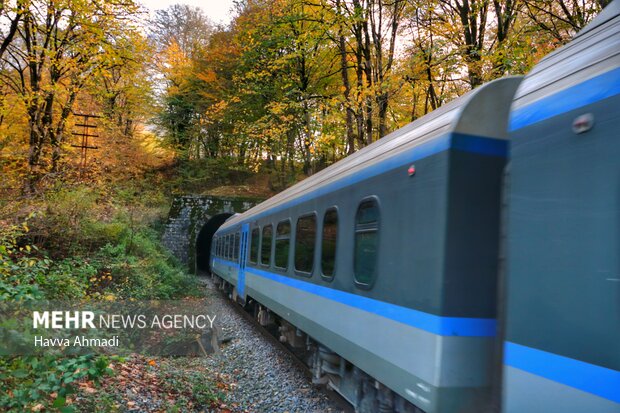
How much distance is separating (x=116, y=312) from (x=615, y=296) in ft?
28.4

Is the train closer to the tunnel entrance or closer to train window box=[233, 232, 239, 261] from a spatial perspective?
train window box=[233, 232, 239, 261]

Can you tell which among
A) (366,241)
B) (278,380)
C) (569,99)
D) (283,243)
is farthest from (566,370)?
(283,243)

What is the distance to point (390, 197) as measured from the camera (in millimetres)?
4004

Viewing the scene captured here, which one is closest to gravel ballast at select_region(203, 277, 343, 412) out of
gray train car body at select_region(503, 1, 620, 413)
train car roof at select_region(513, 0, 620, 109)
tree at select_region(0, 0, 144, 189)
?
gray train car body at select_region(503, 1, 620, 413)

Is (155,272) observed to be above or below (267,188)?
below

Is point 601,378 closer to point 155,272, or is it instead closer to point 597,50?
point 597,50

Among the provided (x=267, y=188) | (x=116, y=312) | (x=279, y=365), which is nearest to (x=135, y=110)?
(x=267, y=188)

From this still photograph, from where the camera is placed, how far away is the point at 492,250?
10.8 ft

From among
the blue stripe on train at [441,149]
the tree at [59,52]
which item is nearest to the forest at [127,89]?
the tree at [59,52]

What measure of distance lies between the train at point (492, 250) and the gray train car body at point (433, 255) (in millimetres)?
11

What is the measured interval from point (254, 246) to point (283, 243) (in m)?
2.99

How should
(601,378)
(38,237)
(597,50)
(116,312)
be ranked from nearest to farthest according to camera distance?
(601,378) → (597,50) → (116,312) → (38,237)

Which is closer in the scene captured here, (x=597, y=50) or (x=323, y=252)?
(x=597, y=50)

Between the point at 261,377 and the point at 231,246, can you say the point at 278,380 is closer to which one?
the point at 261,377
